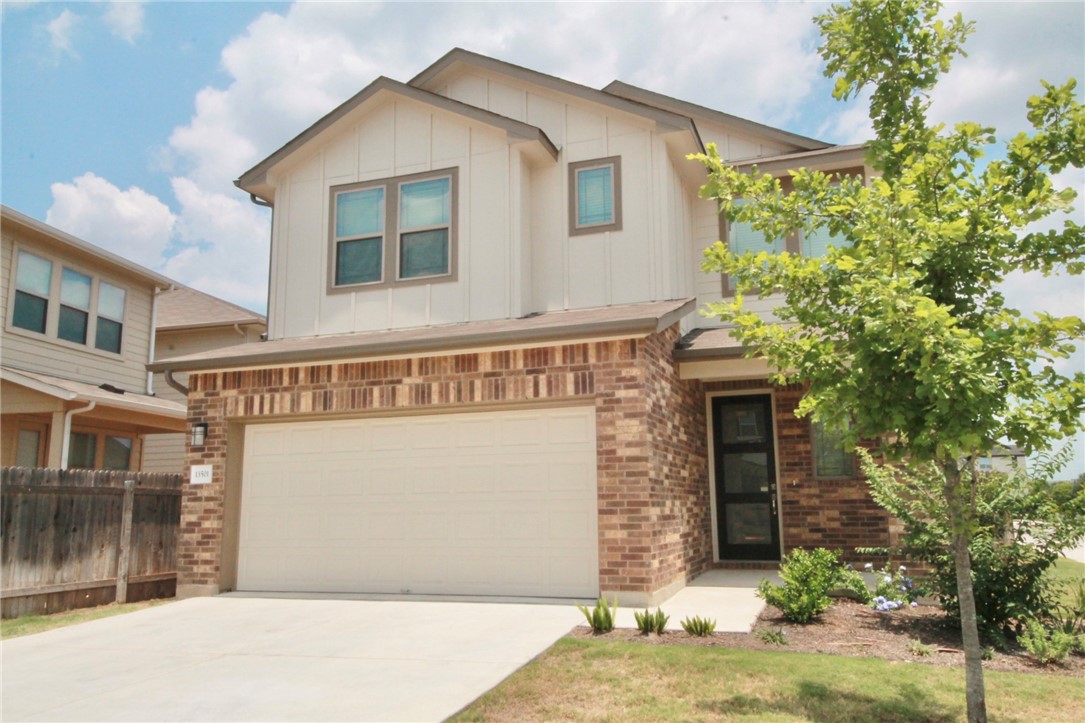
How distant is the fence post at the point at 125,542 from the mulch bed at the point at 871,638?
248 inches

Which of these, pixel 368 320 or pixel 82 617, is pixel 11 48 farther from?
pixel 82 617

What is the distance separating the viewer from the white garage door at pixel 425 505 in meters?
8.79

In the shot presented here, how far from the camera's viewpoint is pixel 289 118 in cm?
1277

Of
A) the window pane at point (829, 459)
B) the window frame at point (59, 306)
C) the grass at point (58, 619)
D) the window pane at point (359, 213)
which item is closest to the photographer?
the grass at point (58, 619)

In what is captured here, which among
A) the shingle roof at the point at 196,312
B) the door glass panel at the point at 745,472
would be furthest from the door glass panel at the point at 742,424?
the shingle roof at the point at 196,312

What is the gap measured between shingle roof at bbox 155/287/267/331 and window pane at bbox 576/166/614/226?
33.9 feet

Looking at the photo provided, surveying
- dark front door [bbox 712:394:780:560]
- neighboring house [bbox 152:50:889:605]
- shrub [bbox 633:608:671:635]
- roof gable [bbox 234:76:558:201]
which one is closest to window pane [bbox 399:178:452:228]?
neighboring house [bbox 152:50:889:605]

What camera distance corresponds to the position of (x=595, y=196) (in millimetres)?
10852

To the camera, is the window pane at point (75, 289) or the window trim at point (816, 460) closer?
the window trim at point (816, 460)

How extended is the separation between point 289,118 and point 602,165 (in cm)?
532

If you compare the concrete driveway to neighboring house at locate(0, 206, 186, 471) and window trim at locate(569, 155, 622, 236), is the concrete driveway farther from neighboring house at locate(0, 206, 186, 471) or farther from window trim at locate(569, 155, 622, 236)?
neighboring house at locate(0, 206, 186, 471)

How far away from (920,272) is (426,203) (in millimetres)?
7776

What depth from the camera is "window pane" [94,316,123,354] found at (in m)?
16.1

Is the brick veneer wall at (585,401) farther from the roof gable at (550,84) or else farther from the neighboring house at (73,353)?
the neighboring house at (73,353)
